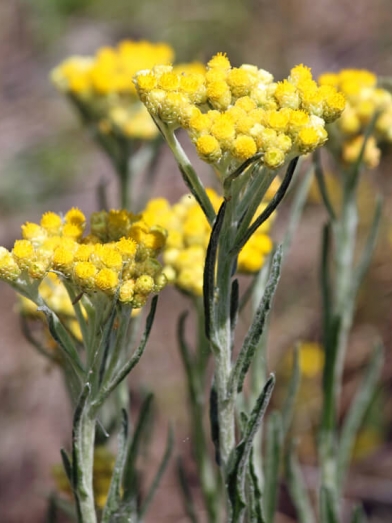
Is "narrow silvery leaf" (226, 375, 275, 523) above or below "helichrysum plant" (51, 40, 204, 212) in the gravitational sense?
below

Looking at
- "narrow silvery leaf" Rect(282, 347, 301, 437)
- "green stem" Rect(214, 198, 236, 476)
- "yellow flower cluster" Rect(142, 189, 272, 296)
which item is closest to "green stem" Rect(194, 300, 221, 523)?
"yellow flower cluster" Rect(142, 189, 272, 296)

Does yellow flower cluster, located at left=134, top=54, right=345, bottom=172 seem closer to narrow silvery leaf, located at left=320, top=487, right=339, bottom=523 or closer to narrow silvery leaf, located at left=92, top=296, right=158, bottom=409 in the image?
narrow silvery leaf, located at left=92, top=296, right=158, bottom=409

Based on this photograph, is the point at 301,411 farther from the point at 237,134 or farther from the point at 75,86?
the point at 237,134

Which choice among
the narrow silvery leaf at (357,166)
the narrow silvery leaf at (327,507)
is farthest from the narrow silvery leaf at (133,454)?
the narrow silvery leaf at (357,166)

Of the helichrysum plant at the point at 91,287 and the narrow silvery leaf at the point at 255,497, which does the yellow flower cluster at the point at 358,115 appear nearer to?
A: the helichrysum plant at the point at 91,287

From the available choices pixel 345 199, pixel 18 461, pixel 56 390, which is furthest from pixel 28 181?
pixel 345 199

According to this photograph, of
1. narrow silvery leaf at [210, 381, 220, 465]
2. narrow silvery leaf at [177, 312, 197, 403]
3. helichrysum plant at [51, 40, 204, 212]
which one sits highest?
helichrysum plant at [51, 40, 204, 212]
